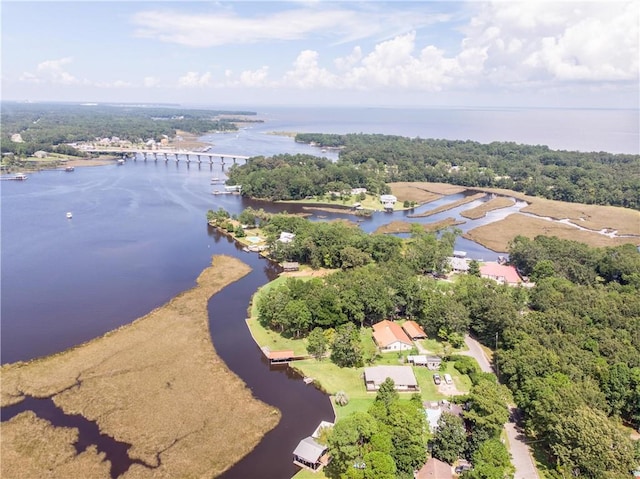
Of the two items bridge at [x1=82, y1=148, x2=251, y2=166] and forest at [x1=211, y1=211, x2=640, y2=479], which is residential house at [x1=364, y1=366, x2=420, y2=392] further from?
bridge at [x1=82, y1=148, x2=251, y2=166]

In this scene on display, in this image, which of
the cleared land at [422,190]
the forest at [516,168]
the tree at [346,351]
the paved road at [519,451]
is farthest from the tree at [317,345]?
the forest at [516,168]

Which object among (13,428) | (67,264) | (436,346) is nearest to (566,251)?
(436,346)

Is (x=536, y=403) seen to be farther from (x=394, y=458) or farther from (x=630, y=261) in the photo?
Answer: (x=630, y=261)

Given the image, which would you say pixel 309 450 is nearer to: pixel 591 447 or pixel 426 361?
pixel 426 361

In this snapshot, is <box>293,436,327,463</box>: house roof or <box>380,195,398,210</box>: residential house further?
<box>380,195,398,210</box>: residential house

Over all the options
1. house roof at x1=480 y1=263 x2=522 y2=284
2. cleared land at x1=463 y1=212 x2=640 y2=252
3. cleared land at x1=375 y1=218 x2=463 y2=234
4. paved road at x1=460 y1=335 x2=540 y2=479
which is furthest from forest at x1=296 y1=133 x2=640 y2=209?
paved road at x1=460 y1=335 x2=540 y2=479

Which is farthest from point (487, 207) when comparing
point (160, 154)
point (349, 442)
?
point (160, 154)

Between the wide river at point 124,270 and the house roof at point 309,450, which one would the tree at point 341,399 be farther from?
the house roof at point 309,450
